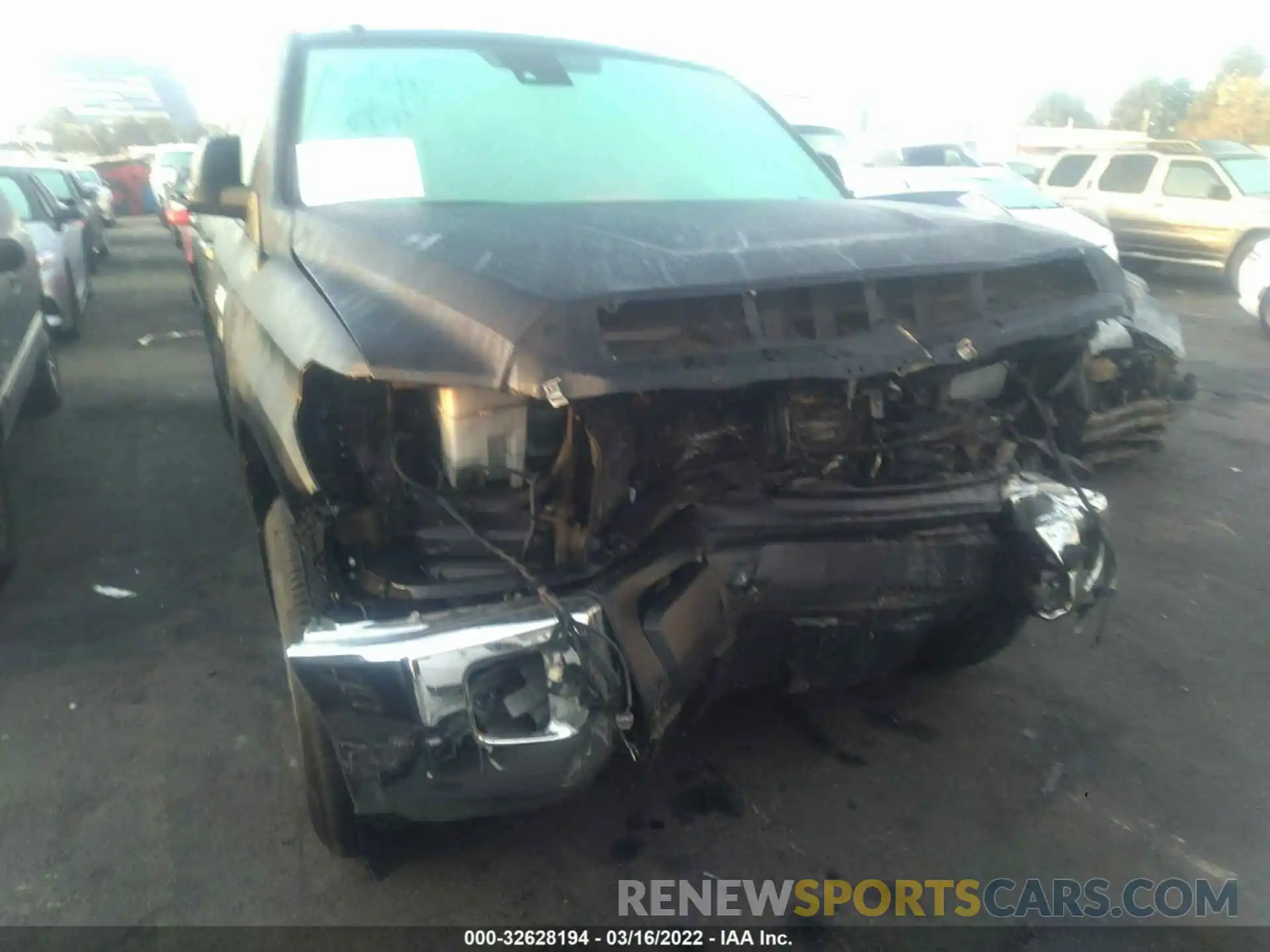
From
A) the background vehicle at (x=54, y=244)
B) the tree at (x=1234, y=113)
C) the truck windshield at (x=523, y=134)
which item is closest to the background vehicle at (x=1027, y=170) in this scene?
the background vehicle at (x=54, y=244)

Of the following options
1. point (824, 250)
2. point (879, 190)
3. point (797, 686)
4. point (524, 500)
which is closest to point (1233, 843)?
point (797, 686)

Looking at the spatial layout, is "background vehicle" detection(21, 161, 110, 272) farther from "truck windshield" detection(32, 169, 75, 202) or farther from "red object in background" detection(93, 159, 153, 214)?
"red object in background" detection(93, 159, 153, 214)

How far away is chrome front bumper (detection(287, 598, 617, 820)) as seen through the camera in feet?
6.40

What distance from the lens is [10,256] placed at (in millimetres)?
4469

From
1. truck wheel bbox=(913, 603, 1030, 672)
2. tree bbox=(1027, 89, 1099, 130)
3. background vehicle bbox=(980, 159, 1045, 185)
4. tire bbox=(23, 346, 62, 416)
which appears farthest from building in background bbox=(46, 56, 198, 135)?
tree bbox=(1027, 89, 1099, 130)

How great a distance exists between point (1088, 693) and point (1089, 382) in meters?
1.06

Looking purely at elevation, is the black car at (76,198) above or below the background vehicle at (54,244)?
below

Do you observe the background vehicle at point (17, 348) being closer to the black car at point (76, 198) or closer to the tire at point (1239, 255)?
the black car at point (76, 198)

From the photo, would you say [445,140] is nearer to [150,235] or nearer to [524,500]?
[524,500]

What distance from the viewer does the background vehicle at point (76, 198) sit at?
11395mm

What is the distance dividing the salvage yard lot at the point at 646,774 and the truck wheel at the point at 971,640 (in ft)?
0.34

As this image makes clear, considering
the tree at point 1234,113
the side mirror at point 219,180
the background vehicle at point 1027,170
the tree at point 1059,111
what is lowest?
the tree at point 1059,111

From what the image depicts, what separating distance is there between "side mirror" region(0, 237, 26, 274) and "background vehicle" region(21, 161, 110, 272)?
699 cm

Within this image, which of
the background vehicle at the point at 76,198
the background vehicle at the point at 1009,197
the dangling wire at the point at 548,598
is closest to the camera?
the dangling wire at the point at 548,598
